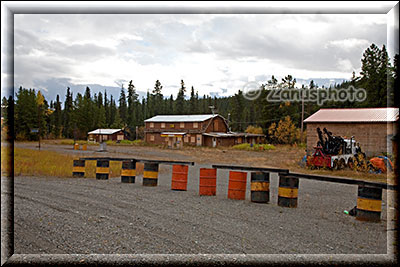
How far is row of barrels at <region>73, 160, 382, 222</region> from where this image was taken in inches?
275

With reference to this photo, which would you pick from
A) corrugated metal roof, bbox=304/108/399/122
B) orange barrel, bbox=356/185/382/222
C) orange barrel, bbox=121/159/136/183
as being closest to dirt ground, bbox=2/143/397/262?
orange barrel, bbox=356/185/382/222

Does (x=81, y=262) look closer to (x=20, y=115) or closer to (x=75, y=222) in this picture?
(x=75, y=222)

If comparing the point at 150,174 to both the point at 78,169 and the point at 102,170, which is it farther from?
the point at 78,169

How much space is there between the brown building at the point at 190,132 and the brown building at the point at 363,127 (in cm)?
2702

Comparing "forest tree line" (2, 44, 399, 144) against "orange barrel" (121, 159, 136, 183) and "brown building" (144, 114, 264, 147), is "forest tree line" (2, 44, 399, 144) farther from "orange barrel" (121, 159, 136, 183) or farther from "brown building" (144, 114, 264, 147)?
"orange barrel" (121, 159, 136, 183)

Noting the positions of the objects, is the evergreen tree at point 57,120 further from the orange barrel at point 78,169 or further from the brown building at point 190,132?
the orange barrel at point 78,169

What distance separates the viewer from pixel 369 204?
6992mm

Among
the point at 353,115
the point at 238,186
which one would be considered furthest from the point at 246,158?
the point at 238,186

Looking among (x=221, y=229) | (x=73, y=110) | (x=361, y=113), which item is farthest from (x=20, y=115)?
(x=221, y=229)

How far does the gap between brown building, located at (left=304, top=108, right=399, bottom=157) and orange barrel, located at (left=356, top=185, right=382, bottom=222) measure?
12.9 m

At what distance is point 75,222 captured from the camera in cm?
644

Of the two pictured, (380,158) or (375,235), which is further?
(380,158)

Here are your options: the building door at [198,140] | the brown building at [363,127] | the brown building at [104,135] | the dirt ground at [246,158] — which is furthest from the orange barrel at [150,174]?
the brown building at [104,135]

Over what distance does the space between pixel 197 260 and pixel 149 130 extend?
49203 mm
